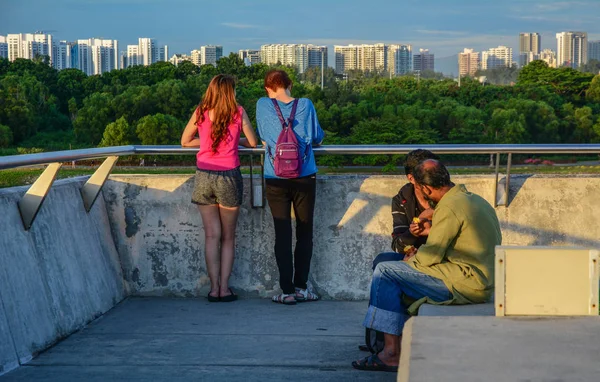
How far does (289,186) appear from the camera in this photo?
22.9ft

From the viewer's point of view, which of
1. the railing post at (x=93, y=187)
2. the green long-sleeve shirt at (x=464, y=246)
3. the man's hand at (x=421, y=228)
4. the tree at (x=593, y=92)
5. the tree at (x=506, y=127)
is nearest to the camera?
the green long-sleeve shirt at (x=464, y=246)

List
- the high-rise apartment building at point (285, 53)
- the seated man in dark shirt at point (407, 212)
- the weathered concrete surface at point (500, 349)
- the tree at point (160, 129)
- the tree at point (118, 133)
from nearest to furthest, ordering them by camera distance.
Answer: the weathered concrete surface at point (500, 349) < the seated man in dark shirt at point (407, 212) < the tree at point (160, 129) < the tree at point (118, 133) < the high-rise apartment building at point (285, 53)

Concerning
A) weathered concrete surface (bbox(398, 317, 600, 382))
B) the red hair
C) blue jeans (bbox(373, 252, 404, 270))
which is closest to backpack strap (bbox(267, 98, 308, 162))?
the red hair

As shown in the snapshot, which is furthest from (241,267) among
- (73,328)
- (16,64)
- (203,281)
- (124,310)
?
(16,64)

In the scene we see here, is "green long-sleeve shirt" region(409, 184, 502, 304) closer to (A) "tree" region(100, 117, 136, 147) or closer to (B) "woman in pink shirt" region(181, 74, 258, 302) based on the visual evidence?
(B) "woman in pink shirt" region(181, 74, 258, 302)

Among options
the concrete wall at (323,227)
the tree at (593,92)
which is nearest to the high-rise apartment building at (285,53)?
the tree at (593,92)

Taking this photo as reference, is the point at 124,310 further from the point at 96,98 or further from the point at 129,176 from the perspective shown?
the point at 96,98

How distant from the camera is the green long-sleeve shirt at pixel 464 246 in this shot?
495 centimetres

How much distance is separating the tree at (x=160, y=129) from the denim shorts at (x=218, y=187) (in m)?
79.7

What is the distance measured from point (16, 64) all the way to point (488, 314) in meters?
125

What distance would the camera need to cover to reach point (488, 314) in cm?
475

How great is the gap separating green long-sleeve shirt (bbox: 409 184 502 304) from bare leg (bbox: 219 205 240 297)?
2364 mm

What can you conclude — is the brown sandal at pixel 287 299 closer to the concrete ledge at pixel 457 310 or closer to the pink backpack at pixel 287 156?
the pink backpack at pixel 287 156

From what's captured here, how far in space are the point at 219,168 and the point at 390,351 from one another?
242cm
